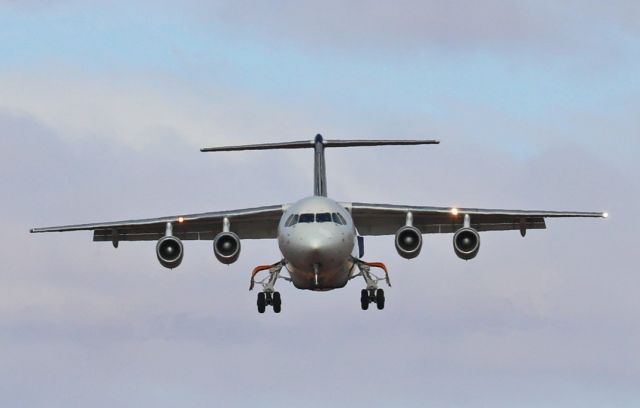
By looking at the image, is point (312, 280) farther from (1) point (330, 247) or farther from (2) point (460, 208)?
(2) point (460, 208)

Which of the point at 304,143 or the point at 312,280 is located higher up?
the point at 304,143

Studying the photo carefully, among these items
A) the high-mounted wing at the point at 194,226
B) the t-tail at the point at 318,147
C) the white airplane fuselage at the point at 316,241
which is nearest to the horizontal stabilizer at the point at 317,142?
the t-tail at the point at 318,147

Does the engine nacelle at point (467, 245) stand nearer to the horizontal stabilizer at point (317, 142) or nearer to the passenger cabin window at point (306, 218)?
the horizontal stabilizer at point (317, 142)

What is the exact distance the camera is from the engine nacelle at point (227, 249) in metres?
39.2

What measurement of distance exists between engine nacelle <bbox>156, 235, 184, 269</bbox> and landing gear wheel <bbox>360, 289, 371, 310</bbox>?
16.1 feet

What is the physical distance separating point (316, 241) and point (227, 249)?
14.1 ft

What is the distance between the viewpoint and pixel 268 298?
3950 cm

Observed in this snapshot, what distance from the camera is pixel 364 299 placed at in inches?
1591

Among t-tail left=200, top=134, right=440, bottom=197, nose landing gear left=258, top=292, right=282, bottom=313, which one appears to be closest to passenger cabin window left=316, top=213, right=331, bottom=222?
nose landing gear left=258, top=292, right=282, bottom=313

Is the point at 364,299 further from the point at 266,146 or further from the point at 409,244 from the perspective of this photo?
the point at 266,146

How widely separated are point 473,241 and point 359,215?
4018 millimetres

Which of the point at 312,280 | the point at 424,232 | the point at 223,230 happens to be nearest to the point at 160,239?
the point at 223,230

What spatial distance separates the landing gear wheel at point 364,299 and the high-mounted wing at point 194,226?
10.1 ft

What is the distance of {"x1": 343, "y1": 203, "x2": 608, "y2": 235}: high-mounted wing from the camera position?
4034 cm
